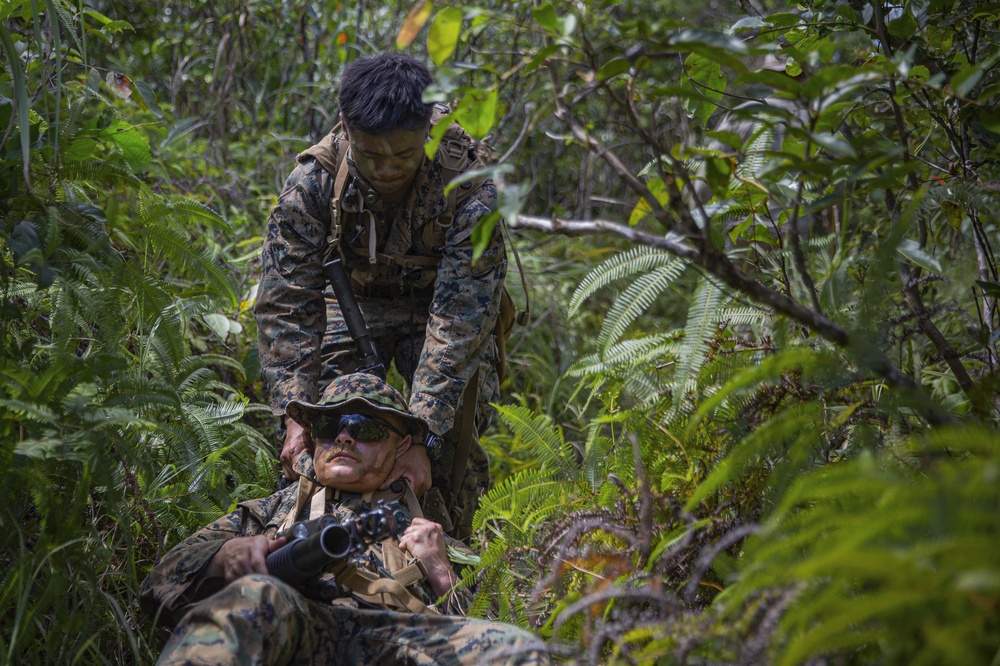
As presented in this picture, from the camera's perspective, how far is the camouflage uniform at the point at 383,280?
11.6 feet

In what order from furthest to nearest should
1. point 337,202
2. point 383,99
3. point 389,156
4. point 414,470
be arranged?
point 337,202 < point 389,156 < point 383,99 < point 414,470

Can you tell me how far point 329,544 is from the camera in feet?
8.03

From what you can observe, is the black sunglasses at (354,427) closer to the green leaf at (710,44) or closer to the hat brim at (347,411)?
the hat brim at (347,411)

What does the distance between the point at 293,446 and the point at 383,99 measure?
1.29 m

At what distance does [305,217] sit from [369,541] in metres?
1.58

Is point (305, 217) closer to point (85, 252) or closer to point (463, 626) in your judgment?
point (85, 252)

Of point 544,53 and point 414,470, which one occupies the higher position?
point 544,53

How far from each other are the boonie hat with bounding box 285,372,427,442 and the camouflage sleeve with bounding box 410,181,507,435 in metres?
0.14

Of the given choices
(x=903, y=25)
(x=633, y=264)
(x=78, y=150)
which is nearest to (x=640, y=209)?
(x=633, y=264)

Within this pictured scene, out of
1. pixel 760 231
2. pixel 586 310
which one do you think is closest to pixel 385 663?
pixel 760 231

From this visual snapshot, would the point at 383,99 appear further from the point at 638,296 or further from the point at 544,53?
the point at 544,53

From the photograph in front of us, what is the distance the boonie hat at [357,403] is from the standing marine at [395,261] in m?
0.08

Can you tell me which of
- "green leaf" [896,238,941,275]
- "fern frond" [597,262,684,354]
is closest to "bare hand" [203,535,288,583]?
"fern frond" [597,262,684,354]

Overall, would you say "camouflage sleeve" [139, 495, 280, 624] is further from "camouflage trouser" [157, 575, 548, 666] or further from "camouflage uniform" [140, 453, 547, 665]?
"camouflage trouser" [157, 575, 548, 666]
